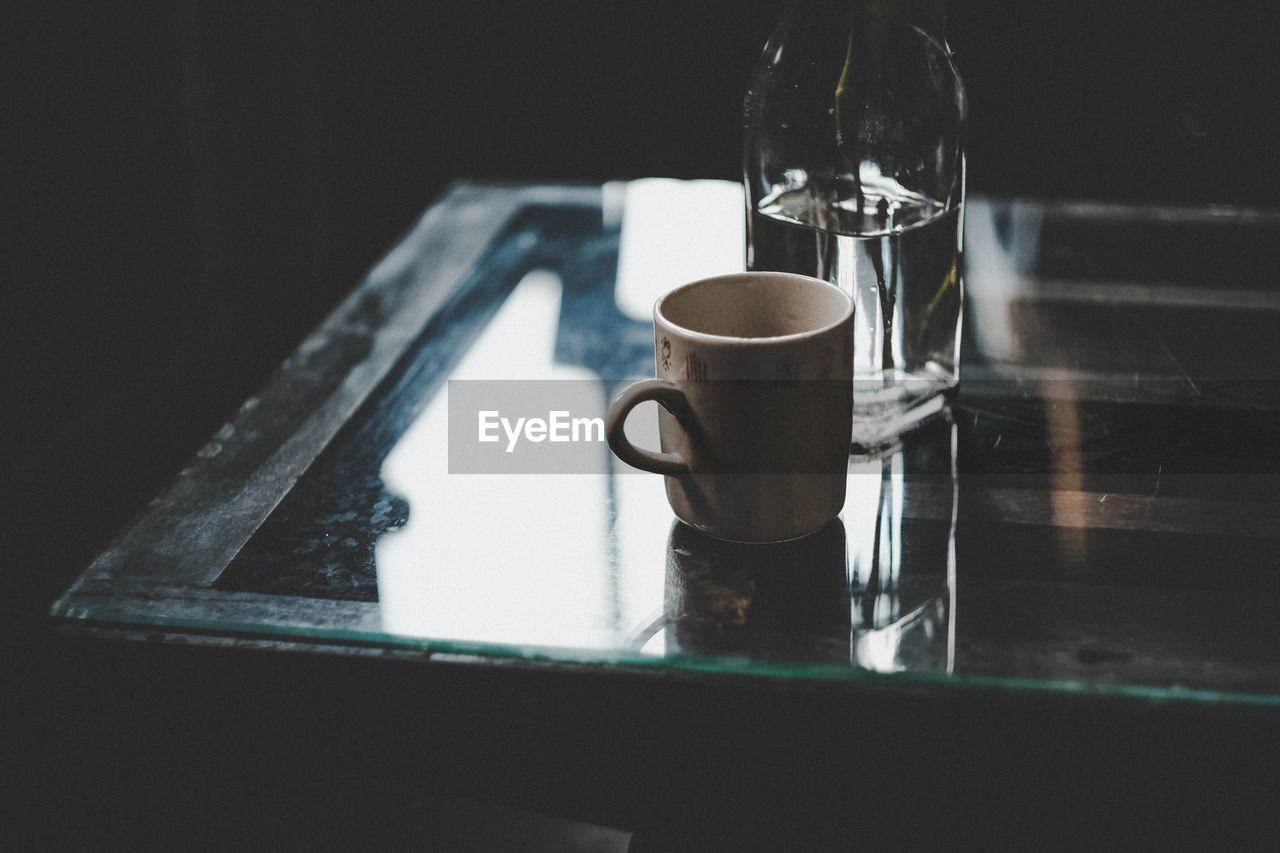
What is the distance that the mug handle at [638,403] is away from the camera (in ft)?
1.62

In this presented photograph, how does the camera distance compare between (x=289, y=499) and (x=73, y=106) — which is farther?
(x=73, y=106)

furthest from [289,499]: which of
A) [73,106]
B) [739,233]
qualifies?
[73,106]

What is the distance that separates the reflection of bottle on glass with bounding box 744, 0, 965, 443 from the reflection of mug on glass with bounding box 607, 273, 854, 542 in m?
0.10

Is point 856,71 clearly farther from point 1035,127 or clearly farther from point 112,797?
point 1035,127

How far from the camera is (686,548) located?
0.55 metres

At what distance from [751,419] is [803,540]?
82 mm

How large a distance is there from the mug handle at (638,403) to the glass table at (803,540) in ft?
0.17

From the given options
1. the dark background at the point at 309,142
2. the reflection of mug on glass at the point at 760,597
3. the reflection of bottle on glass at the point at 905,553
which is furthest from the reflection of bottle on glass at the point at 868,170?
the dark background at the point at 309,142

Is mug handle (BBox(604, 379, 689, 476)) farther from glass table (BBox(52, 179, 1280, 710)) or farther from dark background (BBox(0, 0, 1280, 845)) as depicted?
dark background (BBox(0, 0, 1280, 845))

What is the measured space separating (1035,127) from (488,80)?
2.99 ft

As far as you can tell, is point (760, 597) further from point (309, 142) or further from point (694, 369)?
point (309, 142)

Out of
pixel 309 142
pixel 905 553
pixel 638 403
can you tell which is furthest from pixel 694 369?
pixel 309 142

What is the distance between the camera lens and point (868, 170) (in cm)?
64

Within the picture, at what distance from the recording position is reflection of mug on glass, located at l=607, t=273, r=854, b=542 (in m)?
0.50
